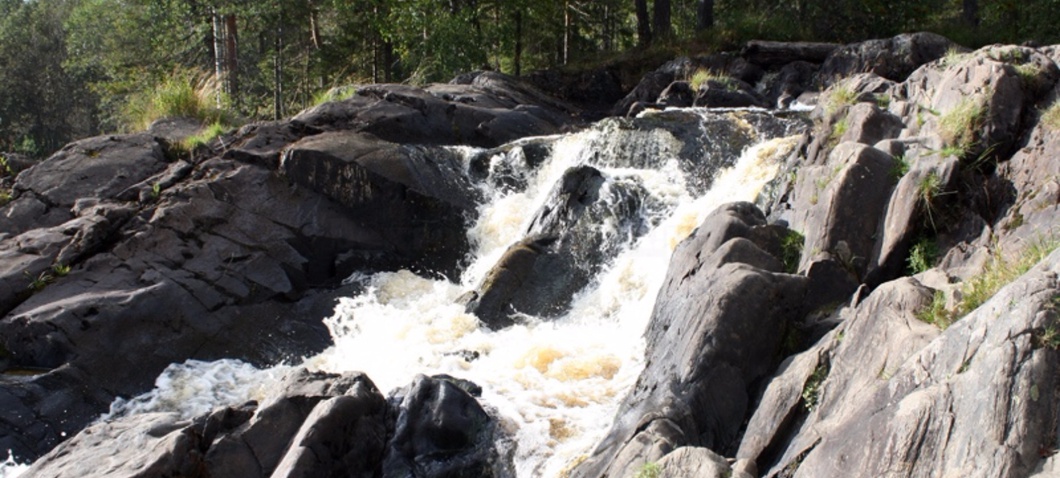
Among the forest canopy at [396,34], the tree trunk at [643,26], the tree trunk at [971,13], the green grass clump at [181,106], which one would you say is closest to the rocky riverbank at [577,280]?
the green grass clump at [181,106]

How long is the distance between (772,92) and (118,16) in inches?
724

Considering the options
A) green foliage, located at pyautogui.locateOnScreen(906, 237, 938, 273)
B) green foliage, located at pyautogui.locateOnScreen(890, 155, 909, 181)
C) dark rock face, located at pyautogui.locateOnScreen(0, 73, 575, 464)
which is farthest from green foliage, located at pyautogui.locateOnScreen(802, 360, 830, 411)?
dark rock face, located at pyautogui.locateOnScreen(0, 73, 575, 464)

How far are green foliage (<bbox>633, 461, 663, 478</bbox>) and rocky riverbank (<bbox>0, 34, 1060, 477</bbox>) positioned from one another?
20 mm

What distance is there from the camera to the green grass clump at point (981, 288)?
5.99 meters

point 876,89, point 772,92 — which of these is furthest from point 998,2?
point 876,89

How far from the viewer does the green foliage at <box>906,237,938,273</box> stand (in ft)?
27.4

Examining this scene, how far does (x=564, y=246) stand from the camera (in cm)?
1330

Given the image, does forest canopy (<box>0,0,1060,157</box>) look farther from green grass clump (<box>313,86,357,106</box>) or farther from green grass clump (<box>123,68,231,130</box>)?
green grass clump (<box>313,86,357,106</box>)

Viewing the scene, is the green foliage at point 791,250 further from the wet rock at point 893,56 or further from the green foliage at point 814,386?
the wet rock at point 893,56

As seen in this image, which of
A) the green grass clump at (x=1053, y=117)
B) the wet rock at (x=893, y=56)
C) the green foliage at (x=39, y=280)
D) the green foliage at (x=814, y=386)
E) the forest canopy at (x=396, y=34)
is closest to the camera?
the green foliage at (x=814, y=386)

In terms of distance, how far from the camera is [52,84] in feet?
123

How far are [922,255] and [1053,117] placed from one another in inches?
75.0

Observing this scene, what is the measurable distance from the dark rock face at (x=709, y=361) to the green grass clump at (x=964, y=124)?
2.23 metres

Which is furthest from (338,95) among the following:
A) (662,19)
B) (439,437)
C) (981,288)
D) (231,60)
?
(981,288)
